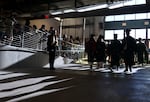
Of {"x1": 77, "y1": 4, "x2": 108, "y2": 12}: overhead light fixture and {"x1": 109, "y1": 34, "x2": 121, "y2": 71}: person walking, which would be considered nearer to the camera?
{"x1": 109, "y1": 34, "x2": 121, "y2": 71}: person walking

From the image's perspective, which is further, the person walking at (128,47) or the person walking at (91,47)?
the person walking at (91,47)

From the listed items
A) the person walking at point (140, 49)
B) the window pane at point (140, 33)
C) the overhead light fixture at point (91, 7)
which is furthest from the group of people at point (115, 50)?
the window pane at point (140, 33)

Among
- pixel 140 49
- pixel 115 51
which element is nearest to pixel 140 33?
pixel 140 49

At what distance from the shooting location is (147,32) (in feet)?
101

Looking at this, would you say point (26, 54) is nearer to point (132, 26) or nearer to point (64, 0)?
point (64, 0)

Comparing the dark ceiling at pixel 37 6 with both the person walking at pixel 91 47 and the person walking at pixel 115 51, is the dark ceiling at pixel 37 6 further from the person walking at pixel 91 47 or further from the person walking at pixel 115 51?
the person walking at pixel 115 51

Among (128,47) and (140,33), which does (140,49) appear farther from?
(140,33)

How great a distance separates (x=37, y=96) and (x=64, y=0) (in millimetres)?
11265

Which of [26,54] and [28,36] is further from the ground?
[28,36]

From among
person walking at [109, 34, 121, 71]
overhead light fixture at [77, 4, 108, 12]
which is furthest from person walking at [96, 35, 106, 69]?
overhead light fixture at [77, 4, 108, 12]

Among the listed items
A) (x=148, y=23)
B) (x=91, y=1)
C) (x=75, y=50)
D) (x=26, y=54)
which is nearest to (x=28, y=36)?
(x=26, y=54)

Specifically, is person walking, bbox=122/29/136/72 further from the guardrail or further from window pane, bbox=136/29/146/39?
window pane, bbox=136/29/146/39

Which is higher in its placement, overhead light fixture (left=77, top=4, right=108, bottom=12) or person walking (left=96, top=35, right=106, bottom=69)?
overhead light fixture (left=77, top=4, right=108, bottom=12)

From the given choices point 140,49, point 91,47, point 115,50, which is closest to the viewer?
point 115,50
